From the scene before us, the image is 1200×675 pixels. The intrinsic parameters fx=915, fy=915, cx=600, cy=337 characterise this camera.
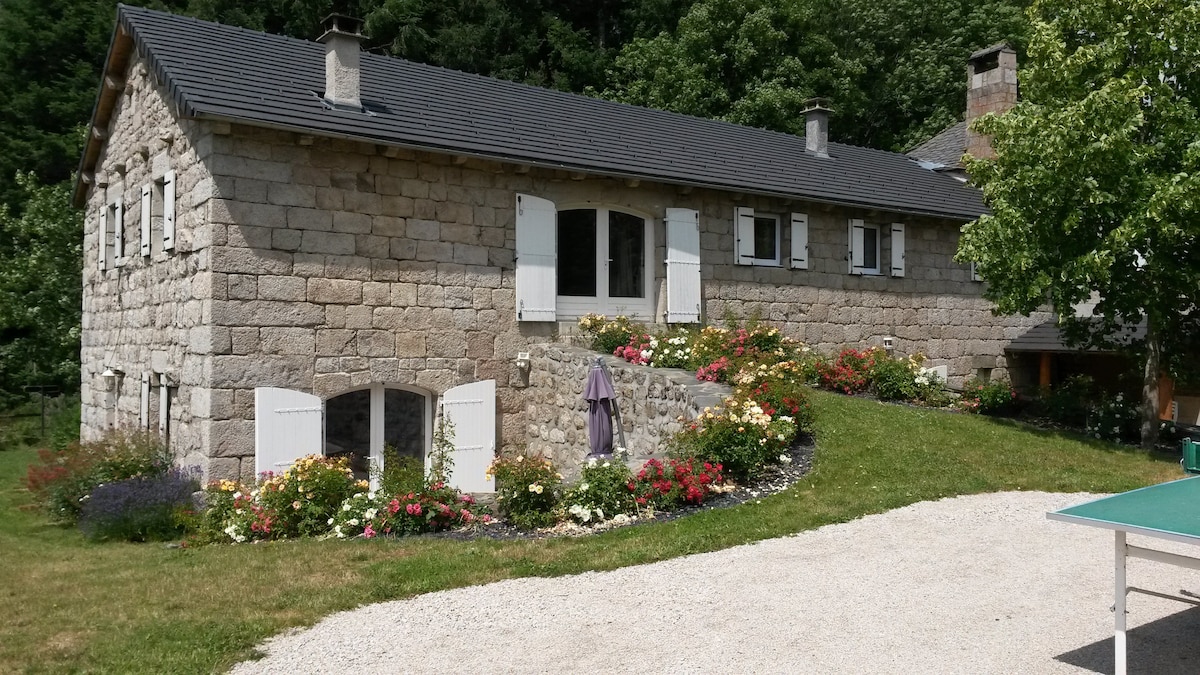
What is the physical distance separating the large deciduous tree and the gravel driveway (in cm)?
517

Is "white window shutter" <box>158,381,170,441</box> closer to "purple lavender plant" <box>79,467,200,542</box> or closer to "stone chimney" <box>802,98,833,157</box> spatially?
"purple lavender plant" <box>79,467,200,542</box>

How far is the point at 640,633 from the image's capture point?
520 cm

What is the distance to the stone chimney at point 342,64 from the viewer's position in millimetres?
11281

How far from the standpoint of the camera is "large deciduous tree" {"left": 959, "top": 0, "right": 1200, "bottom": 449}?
10672 millimetres

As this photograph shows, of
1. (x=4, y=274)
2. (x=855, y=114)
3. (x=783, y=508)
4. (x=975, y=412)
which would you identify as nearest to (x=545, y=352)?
(x=783, y=508)

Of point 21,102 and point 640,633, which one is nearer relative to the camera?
point 640,633

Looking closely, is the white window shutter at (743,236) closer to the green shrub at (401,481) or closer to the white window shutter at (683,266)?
the white window shutter at (683,266)

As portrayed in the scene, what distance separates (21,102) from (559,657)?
27.5 meters

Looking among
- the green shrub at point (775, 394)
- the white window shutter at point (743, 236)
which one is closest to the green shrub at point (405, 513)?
the green shrub at point (775, 394)

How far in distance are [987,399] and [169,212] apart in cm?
1124

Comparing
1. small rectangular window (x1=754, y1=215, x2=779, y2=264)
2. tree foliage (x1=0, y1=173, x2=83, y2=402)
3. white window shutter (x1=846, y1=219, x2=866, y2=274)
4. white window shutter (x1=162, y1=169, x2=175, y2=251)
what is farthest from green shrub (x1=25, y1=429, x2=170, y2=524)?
white window shutter (x1=846, y1=219, x2=866, y2=274)

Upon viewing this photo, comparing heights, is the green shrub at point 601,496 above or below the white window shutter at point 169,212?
below

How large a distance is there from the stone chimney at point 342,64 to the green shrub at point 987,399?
9.37 metres

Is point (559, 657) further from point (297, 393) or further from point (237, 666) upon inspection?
point (297, 393)
